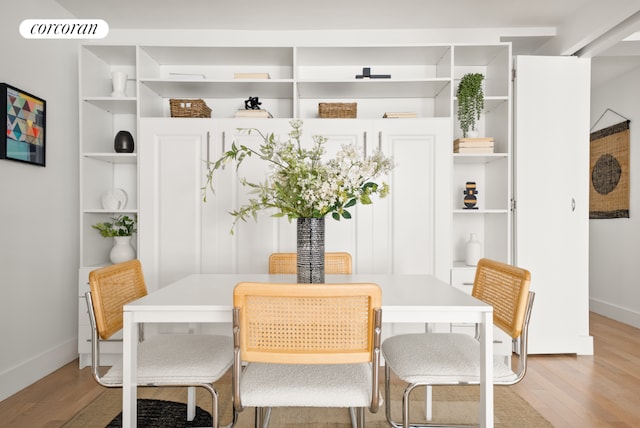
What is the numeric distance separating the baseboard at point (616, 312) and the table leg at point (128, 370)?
14.2ft

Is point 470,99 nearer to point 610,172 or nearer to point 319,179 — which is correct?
point 319,179

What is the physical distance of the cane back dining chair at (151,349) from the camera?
5.10ft

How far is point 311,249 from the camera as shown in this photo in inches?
71.0

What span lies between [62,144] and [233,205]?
4.14 feet

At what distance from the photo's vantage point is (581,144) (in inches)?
125

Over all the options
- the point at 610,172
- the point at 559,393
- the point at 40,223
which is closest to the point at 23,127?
the point at 40,223

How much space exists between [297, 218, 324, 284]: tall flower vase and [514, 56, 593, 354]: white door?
1.95 meters

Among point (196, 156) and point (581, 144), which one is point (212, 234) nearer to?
point (196, 156)

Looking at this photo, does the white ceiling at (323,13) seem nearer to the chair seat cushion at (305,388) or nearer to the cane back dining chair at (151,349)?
the cane back dining chair at (151,349)

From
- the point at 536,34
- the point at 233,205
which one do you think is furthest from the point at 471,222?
the point at 233,205

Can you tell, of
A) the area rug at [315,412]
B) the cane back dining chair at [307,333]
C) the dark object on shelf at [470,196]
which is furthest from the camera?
the dark object on shelf at [470,196]

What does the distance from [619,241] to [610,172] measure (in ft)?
2.29

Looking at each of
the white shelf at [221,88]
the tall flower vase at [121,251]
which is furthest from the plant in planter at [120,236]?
the white shelf at [221,88]

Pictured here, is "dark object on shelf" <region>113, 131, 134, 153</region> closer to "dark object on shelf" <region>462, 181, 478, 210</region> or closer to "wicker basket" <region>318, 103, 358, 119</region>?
"wicker basket" <region>318, 103, 358, 119</region>
